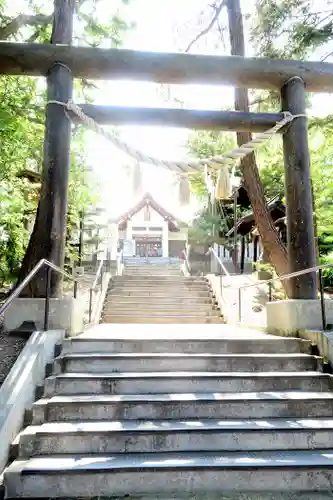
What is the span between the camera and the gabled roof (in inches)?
1206

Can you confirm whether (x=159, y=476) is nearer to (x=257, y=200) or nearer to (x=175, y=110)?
(x=175, y=110)

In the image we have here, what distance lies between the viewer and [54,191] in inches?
187

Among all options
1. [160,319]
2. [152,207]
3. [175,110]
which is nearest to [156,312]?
[160,319]

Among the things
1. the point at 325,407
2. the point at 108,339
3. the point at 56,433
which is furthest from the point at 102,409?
the point at 325,407

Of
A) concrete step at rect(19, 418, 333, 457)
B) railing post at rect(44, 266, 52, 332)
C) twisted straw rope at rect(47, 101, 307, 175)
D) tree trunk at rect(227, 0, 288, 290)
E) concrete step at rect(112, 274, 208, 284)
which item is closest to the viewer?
concrete step at rect(19, 418, 333, 457)

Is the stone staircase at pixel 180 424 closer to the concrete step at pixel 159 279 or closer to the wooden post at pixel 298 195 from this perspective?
the wooden post at pixel 298 195

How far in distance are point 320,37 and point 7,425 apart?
8708mm

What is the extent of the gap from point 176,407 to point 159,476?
0.70 meters

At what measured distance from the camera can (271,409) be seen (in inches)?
131

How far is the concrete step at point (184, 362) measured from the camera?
12.7 feet

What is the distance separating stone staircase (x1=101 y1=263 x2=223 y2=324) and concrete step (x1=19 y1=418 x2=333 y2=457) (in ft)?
19.5

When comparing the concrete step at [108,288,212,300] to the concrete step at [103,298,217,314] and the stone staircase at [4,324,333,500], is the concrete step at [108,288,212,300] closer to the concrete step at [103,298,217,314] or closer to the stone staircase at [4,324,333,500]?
the concrete step at [103,298,217,314]

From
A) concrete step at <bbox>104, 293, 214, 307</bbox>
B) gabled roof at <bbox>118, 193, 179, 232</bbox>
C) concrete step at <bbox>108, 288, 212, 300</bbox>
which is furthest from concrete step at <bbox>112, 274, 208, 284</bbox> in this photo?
gabled roof at <bbox>118, 193, 179, 232</bbox>

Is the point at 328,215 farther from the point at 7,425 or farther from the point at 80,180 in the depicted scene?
the point at 7,425
